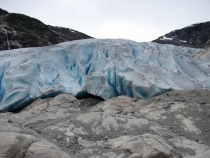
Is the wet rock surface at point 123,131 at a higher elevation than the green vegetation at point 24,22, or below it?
below

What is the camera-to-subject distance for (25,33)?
31328mm

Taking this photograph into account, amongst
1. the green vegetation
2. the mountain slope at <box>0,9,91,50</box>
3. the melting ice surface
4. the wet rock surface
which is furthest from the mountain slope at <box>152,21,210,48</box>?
the wet rock surface

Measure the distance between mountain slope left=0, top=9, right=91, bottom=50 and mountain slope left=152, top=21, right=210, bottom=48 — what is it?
54.4 feet

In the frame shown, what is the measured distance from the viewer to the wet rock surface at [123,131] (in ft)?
12.6

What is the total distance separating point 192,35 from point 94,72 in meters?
37.3

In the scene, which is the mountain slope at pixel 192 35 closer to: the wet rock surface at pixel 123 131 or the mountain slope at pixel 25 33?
the mountain slope at pixel 25 33

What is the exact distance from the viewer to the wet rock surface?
385 centimetres

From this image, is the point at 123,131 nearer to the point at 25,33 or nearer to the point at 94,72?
the point at 94,72

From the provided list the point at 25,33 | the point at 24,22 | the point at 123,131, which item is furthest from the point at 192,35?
the point at 123,131

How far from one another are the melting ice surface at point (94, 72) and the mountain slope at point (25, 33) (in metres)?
16.5

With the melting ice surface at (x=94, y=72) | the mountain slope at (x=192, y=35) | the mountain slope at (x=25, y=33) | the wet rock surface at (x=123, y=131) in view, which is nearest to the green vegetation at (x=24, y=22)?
the mountain slope at (x=25, y=33)

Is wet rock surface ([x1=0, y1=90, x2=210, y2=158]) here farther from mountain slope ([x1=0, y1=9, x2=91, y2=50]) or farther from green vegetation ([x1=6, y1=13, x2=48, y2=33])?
green vegetation ([x1=6, y1=13, x2=48, y2=33])

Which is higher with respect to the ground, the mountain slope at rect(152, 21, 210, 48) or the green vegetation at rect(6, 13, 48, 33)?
the green vegetation at rect(6, 13, 48, 33)

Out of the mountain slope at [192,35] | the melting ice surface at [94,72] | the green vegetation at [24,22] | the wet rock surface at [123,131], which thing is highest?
the green vegetation at [24,22]
